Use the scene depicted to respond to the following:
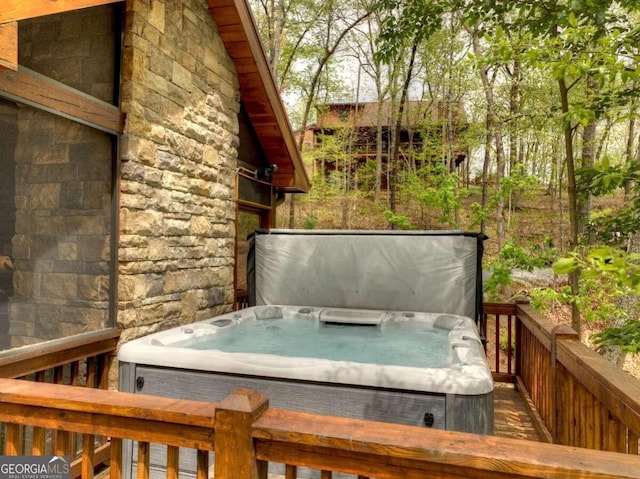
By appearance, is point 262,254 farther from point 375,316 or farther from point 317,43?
point 317,43

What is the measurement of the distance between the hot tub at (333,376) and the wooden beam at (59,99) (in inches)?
58.1

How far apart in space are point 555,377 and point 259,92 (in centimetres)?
396

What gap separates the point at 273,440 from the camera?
42.9 inches

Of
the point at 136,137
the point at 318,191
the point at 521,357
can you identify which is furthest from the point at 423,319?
the point at 318,191

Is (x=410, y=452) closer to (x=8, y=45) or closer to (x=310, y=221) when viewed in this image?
(x=8, y=45)

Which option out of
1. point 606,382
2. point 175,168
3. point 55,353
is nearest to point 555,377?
point 606,382

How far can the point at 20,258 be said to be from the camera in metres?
2.41

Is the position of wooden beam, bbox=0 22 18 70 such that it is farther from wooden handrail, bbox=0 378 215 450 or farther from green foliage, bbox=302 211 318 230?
green foliage, bbox=302 211 318 230

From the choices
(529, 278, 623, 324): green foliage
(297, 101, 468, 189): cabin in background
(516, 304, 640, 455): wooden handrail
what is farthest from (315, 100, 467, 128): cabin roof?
(516, 304, 640, 455): wooden handrail

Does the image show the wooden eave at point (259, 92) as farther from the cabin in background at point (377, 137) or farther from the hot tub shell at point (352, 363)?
the cabin in background at point (377, 137)

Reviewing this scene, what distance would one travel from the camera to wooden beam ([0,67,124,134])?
2.23m

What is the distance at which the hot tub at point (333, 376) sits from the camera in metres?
1.93

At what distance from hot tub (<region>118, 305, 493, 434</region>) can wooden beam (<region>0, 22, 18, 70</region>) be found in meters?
1.56

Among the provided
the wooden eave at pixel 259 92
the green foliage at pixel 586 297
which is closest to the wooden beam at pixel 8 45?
the wooden eave at pixel 259 92
